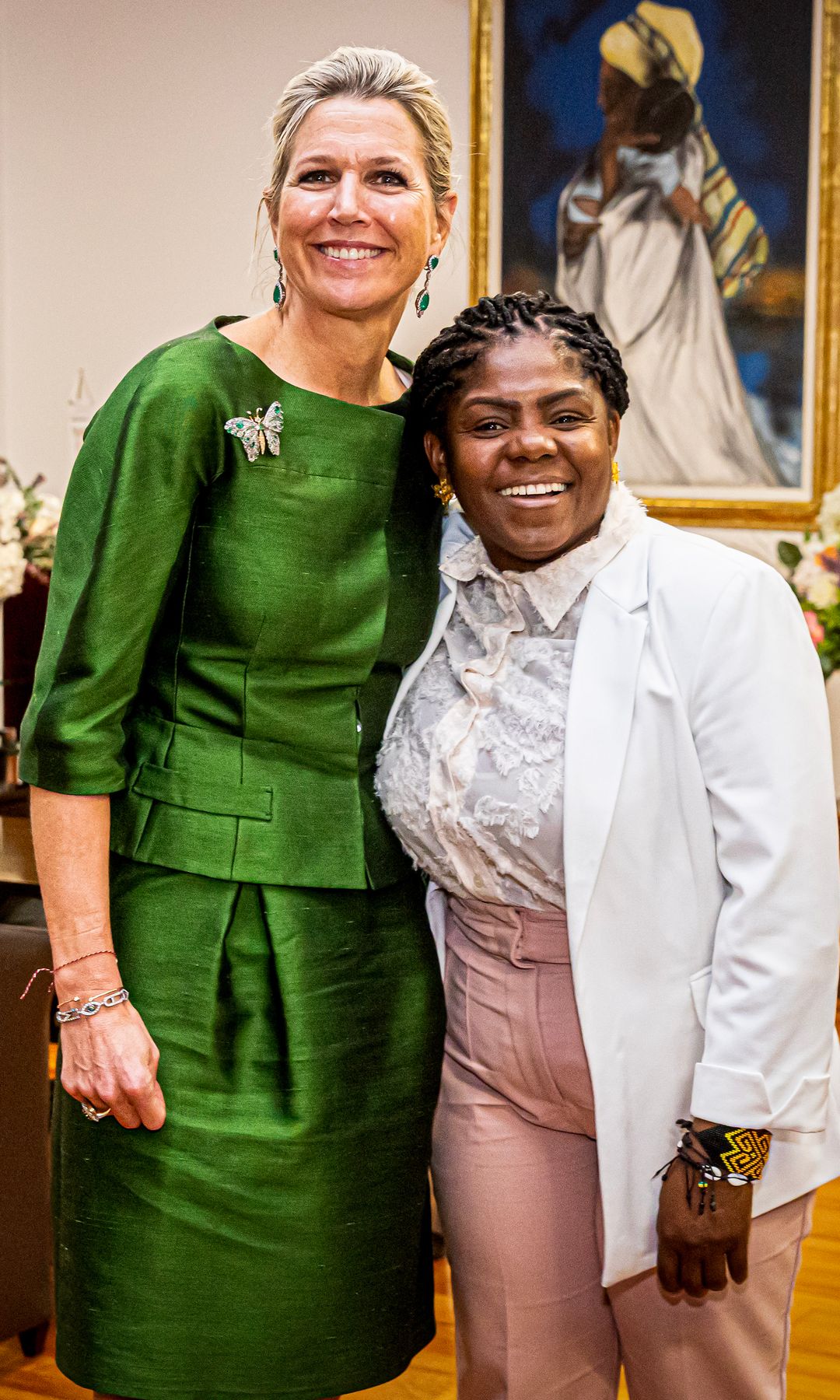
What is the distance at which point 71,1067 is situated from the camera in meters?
1.69

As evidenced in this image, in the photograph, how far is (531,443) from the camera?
1723 millimetres

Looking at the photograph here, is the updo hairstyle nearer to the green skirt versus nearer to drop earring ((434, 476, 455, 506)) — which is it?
drop earring ((434, 476, 455, 506))

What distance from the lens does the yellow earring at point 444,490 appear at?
187 cm

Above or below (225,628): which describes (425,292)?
above

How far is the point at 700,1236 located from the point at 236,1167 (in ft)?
1.70

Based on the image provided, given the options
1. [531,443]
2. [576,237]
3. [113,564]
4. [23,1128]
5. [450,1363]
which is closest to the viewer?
[113,564]

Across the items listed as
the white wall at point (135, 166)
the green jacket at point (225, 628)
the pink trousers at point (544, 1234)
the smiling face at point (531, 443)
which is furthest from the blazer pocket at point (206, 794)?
the white wall at point (135, 166)

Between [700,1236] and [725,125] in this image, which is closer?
[700,1236]

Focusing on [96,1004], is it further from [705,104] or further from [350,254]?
[705,104]

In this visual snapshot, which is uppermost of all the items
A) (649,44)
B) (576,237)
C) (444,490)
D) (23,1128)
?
(649,44)

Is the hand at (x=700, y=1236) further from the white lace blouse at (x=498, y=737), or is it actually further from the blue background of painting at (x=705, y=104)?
the blue background of painting at (x=705, y=104)

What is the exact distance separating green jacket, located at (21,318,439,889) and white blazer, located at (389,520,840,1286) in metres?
0.27

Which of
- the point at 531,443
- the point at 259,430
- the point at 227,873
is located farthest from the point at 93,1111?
the point at 531,443

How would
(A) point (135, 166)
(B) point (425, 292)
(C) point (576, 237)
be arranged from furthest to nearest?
(A) point (135, 166) → (C) point (576, 237) → (B) point (425, 292)
